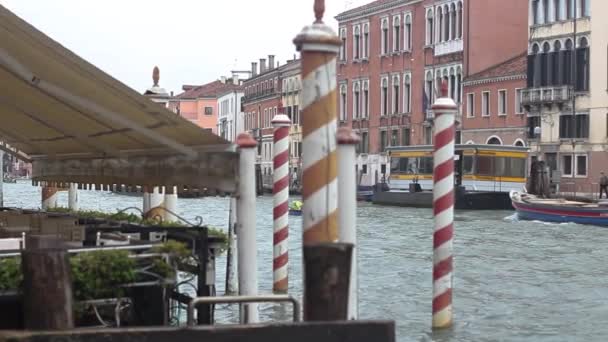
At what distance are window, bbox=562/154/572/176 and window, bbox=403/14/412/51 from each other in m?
10.6

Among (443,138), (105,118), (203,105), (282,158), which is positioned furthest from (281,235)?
(203,105)

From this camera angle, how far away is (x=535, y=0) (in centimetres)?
3356

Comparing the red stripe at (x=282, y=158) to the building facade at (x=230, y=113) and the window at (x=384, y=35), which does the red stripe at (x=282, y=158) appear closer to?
the window at (x=384, y=35)

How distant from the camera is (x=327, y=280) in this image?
11.4ft

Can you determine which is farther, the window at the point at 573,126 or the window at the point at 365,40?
the window at the point at 365,40

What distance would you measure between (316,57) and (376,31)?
130ft

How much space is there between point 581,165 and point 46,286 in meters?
28.6

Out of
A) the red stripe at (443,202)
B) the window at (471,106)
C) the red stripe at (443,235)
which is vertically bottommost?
the red stripe at (443,235)

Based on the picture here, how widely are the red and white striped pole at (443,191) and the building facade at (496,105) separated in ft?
91.8

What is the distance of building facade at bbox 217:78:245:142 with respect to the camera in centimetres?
6594

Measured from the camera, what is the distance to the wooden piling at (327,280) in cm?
344

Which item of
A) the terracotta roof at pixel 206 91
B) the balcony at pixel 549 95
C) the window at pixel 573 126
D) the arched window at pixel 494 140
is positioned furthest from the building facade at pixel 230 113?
the window at pixel 573 126

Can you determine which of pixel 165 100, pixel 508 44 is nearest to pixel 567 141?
pixel 508 44

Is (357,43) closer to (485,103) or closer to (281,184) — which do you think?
(485,103)
